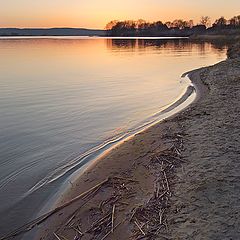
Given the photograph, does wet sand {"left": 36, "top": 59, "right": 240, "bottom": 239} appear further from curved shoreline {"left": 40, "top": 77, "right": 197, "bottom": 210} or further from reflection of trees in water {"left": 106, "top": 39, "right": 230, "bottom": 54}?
reflection of trees in water {"left": 106, "top": 39, "right": 230, "bottom": 54}

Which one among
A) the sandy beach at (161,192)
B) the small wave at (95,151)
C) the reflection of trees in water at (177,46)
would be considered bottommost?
the reflection of trees in water at (177,46)

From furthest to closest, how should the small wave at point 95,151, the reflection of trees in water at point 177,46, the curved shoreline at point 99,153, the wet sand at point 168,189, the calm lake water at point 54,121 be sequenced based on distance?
the reflection of trees in water at point 177,46, the small wave at point 95,151, the calm lake water at point 54,121, the curved shoreline at point 99,153, the wet sand at point 168,189

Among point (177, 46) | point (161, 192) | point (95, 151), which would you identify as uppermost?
point (161, 192)

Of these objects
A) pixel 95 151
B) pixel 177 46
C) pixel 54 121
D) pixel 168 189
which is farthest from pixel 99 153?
pixel 177 46

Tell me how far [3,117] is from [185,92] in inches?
504

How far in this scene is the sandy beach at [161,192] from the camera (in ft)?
19.2

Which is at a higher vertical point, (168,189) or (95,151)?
(168,189)

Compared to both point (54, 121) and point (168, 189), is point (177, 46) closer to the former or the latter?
point (54, 121)

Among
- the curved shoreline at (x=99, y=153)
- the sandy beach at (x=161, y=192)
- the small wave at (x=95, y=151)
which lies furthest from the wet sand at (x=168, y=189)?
the small wave at (x=95, y=151)

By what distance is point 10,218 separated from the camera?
7.20 m

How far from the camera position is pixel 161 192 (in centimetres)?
719

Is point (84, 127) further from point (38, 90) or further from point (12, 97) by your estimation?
point (38, 90)

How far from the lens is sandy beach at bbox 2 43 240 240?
231 inches

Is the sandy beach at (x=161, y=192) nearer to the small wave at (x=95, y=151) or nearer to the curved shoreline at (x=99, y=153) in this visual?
the curved shoreline at (x=99, y=153)
